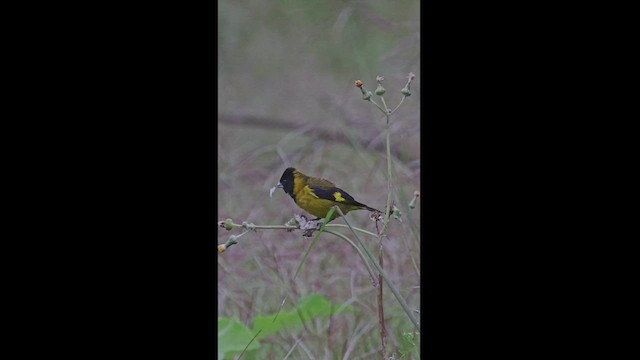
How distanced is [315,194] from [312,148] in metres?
0.14

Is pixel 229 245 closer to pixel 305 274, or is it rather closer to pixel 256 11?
pixel 305 274

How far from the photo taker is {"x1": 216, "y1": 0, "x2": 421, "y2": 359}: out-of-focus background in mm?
2789

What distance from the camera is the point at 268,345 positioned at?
2770 mm

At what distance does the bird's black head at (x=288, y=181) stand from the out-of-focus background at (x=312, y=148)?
0.02 m

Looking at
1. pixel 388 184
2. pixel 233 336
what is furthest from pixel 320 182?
pixel 233 336

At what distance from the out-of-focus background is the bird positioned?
20 mm

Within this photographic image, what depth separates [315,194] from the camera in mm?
2828

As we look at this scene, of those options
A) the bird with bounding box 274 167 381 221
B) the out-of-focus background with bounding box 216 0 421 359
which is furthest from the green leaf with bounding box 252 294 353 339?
the bird with bounding box 274 167 381 221

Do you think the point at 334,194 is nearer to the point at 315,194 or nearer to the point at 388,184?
the point at 315,194

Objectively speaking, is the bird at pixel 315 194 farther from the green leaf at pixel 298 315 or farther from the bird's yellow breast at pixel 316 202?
the green leaf at pixel 298 315

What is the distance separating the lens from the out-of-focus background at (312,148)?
279 cm

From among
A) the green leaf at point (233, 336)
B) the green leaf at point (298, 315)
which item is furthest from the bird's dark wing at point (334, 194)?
the green leaf at point (233, 336)

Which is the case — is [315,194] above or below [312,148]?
below

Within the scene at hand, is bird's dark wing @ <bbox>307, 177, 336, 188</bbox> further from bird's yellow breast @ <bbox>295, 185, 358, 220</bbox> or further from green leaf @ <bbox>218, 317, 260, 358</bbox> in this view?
green leaf @ <bbox>218, 317, 260, 358</bbox>
